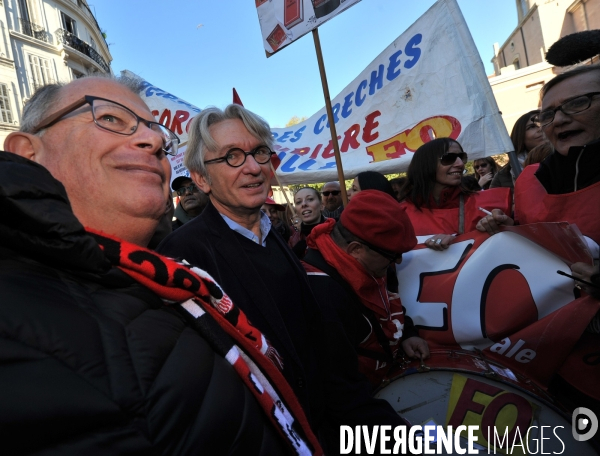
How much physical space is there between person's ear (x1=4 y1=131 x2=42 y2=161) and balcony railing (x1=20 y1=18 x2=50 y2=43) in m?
30.8

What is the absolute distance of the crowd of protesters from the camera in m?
0.57

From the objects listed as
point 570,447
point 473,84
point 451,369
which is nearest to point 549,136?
point 451,369

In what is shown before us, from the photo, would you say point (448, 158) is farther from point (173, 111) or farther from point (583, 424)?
point (173, 111)

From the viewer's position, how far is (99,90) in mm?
1155

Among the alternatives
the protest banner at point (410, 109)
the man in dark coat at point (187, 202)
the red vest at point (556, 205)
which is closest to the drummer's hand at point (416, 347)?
the red vest at point (556, 205)

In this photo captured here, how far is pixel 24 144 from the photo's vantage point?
1038 mm

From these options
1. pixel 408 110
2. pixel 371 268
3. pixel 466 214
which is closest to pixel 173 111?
pixel 408 110

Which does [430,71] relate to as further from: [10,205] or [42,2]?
[42,2]

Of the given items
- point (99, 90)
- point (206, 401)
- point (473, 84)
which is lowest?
Answer: point (206, 401)

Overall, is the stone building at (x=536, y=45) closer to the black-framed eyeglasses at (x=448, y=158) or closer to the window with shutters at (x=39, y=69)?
the black-framed eyeglasses at (x=448, y=158)

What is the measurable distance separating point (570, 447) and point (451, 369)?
52cm

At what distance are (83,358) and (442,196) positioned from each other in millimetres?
2707

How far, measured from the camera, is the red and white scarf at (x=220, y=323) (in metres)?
0.79

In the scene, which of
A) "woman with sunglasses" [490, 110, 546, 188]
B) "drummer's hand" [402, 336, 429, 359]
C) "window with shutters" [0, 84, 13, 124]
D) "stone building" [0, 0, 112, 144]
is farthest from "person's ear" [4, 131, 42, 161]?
"window with shutters" [0, 84, 13, 124]
